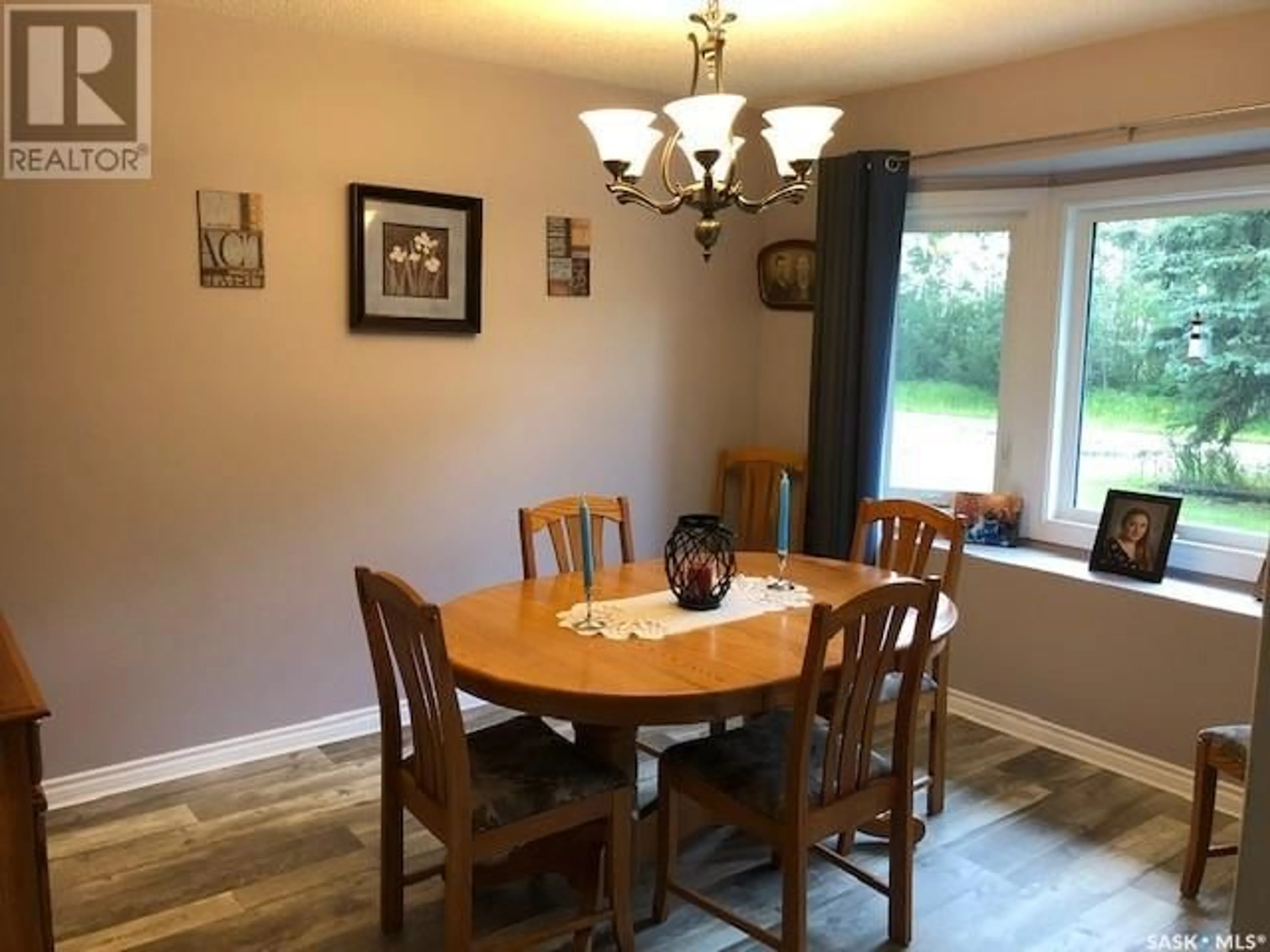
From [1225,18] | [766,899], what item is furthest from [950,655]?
[1225,18]

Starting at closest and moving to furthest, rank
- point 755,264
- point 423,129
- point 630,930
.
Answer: point 630,930
point 423,129
point 755,264

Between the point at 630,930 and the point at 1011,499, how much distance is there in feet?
7.43

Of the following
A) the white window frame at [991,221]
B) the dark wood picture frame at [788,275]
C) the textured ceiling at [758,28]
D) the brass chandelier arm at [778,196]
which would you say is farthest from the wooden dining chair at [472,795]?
the dark wood picture frame at [788,275]

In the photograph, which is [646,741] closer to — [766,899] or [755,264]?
[766,899]

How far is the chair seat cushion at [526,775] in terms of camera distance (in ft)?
6.82

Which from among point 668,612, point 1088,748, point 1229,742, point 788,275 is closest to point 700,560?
point 668,612

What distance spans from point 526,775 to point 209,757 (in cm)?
155

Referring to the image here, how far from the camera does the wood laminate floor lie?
94.3 inches

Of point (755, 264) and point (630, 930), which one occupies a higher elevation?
point (755, 264)

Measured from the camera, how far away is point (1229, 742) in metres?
2.46

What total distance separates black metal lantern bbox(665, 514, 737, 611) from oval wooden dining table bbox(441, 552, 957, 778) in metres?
0.08

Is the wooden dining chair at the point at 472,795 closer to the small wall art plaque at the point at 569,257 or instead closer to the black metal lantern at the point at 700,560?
the black metal lantern at the point at 700,560

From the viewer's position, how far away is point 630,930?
2260 mm

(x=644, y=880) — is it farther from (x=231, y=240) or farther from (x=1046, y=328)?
(x=1046, y=328)
